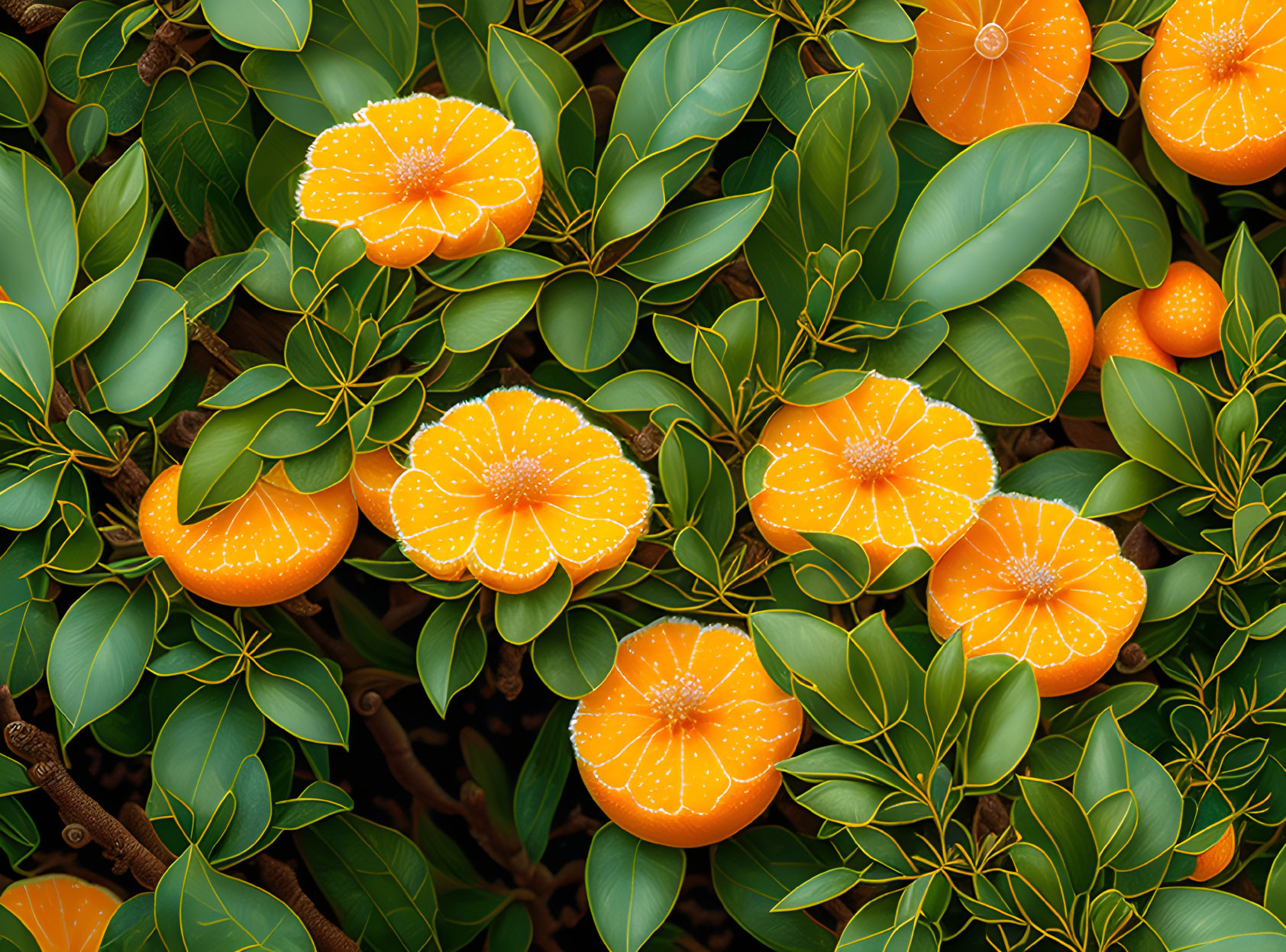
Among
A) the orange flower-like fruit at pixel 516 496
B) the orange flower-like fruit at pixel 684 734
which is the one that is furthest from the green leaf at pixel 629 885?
the orange flower-like fruit at pixel 516 496

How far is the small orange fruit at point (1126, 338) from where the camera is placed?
0.63 meters

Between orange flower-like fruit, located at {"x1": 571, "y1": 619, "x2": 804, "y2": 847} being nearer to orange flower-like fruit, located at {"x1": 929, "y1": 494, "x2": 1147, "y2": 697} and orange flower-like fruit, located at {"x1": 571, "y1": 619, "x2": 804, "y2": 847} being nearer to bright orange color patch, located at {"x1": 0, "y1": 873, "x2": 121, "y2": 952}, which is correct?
orange flower-like fruit, located at {"x1": 929, "y1": 494, "x2": 1147, "y2": 697}

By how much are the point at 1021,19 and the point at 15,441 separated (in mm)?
640

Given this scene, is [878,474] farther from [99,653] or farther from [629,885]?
[99,653]

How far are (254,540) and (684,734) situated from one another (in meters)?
0.26

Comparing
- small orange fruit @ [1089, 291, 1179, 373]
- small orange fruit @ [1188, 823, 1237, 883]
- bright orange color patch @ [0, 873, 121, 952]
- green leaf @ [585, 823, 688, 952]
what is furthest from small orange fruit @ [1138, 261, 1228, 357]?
bright orange color patch @ [0, 873, 121, 952]

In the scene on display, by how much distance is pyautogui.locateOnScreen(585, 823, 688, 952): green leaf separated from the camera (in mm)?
571

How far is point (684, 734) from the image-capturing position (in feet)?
1.86

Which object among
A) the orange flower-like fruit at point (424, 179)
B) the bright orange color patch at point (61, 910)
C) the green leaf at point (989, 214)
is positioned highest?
the orange flower-like fruit at point (424, 179)

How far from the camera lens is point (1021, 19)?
24.0 inches

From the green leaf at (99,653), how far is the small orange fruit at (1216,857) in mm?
614

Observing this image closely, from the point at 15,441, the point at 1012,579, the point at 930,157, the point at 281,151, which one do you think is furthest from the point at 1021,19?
the point at 15,441

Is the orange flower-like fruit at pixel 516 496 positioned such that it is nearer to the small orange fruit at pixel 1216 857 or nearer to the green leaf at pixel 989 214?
the green leaf at pixel 989 214

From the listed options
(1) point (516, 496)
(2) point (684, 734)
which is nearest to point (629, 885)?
(2) point (684, 734)
